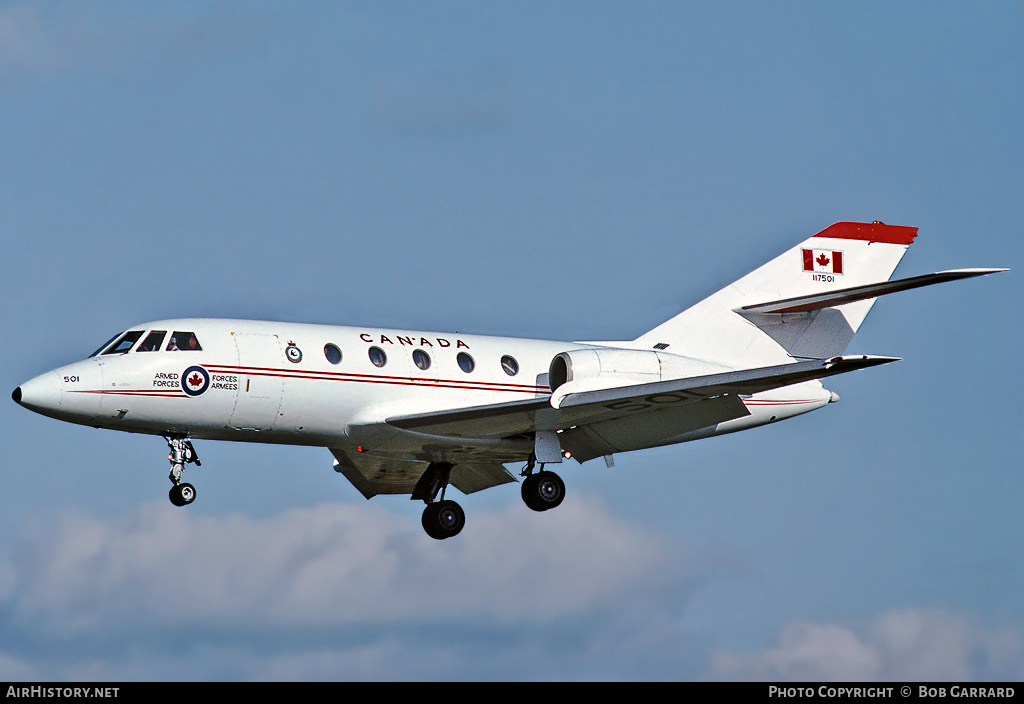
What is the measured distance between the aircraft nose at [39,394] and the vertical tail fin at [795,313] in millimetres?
11758

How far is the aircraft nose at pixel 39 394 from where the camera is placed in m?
26.8

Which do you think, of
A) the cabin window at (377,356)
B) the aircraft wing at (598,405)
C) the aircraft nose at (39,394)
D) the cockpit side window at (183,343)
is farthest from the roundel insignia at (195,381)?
the aircraft wing at (598,405)

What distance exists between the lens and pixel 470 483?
109 feet

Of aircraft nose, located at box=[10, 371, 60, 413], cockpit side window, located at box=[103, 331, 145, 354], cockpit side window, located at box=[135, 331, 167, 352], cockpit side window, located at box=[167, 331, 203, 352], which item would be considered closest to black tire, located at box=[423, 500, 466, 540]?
cockpit side window, located at box=[167, 331, 203, 352]

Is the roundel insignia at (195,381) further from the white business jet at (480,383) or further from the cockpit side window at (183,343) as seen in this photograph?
the cockpit side window at (183,343)

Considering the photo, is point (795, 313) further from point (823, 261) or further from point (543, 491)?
point (543, 491)

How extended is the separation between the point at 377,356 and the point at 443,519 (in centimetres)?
445

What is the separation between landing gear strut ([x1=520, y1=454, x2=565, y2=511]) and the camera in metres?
29.9

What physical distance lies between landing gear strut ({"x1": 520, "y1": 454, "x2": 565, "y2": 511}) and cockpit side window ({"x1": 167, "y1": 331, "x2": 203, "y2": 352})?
663cm
